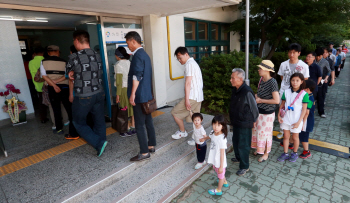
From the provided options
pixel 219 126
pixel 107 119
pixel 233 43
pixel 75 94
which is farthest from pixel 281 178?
pixel 233 43

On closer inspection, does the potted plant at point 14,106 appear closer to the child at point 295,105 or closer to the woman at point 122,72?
the woman at point 122,72

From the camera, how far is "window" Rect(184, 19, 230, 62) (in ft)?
24.4

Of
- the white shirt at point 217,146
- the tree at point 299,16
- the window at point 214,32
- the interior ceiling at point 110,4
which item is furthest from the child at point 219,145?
the window at point 214,32

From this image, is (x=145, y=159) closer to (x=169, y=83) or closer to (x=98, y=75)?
(x=98, y=75)

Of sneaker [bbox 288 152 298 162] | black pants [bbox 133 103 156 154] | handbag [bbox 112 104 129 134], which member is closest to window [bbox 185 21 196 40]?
handbag [bbox 112 104 129 134]

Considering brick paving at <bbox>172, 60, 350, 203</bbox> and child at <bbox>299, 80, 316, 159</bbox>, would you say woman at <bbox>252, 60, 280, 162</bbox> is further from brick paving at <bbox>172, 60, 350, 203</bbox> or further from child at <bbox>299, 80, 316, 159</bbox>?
child at <bbox>299, 80, 316, 159</bbox>

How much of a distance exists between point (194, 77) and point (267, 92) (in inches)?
47.0

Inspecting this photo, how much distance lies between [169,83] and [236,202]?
4376mm

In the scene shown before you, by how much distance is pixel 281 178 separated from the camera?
3193mm

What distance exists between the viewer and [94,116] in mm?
3344

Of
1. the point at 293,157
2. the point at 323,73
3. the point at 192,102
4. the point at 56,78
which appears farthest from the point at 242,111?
A: the point at 323,73

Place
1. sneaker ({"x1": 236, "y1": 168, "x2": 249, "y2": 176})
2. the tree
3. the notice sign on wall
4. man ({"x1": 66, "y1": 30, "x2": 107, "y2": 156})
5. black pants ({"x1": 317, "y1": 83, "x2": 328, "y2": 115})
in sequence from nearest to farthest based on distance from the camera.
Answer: man ({"x1": 66, "y1": 30, "x2": 107, "y2": 156}), sneaker ({"x1": 236, "y1": 168, "x2": 249, "y2": 176}), the notice sign on wall, black pants ({"x1": 317, "y1": 83, "x2": 328, "y2": 115}), the tree

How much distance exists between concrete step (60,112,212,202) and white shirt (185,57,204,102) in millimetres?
968

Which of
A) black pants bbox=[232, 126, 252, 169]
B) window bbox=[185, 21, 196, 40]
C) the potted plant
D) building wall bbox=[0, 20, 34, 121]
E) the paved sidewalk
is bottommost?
the paved sidewalk
